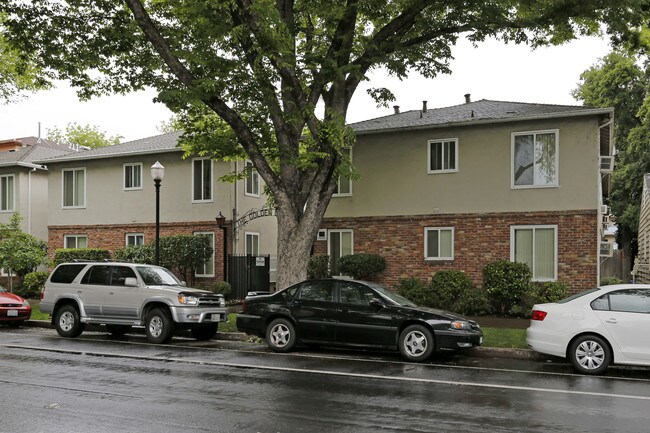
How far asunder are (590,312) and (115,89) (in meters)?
13.5

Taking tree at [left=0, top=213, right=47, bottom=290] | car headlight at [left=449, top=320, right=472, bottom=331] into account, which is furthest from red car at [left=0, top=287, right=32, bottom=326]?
car headlight at [left=449, top=320, right=472, bottom=331]

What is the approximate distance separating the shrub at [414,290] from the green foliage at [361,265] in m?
0.86

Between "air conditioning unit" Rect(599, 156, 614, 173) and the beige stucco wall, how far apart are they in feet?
2.08

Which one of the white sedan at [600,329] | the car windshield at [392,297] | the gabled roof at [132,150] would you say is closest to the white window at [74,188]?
the gabled roof at [132,150]

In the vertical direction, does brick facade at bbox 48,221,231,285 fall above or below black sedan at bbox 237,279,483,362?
above

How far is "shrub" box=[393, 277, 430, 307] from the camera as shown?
1973 cm

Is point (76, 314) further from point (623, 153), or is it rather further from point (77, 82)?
point (623, 153)

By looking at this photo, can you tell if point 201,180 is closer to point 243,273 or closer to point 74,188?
point 243,273

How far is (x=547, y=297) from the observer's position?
18.6 meters

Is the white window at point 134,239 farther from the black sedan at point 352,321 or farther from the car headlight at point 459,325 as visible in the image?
the car headlight at point 459,325

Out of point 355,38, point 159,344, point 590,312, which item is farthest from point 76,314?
point 590,312

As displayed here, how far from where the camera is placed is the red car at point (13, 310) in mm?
17891

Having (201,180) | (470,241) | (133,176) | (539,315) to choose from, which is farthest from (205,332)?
(133,176)

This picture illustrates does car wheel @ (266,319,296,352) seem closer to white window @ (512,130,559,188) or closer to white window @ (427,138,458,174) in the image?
white window @ (427,138,458,174)
